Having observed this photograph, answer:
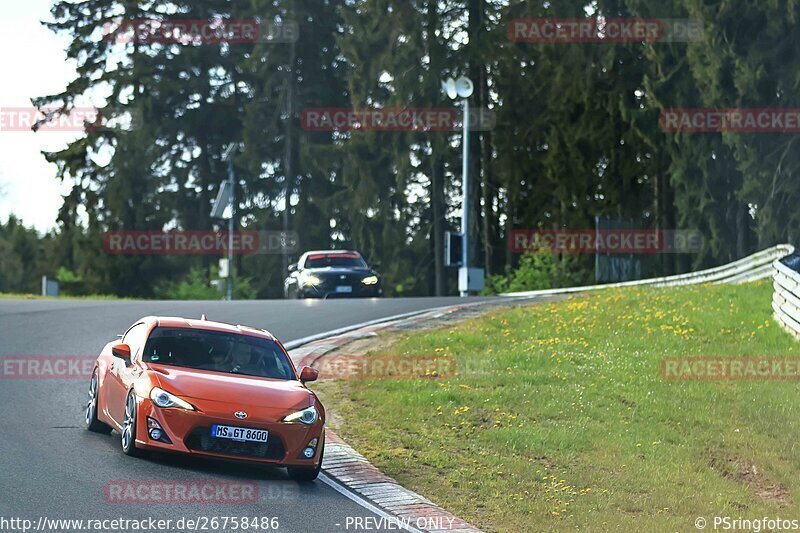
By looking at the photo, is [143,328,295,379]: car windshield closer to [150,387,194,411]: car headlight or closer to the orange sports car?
the orange sports car

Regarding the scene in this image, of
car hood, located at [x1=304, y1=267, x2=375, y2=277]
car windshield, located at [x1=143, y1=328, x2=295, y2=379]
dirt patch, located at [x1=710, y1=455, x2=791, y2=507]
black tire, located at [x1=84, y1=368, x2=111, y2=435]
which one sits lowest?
dirt patch, located at [x1=710, y1=455, x2=791, y2=507]

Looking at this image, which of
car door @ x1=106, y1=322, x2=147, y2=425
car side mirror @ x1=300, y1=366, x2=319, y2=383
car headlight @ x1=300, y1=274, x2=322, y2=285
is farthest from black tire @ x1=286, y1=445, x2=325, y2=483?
car headlight @ x1=300, y1=274, x2=322, y2=285

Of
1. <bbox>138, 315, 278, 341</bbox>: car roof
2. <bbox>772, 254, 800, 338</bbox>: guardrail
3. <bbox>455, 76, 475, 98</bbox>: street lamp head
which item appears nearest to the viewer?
<bbox>138, 315, 278, 341</bbox>: car roof

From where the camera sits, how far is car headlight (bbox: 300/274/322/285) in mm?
33412

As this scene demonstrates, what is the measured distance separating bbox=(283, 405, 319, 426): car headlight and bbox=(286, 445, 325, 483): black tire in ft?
1.12

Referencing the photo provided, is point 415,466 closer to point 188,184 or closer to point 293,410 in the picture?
point 293,410

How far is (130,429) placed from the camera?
1212 centimetres

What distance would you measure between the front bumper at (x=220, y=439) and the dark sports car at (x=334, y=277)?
21362 millimetres

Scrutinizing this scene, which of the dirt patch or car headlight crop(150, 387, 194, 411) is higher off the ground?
car headlight crop(150, 387, 194, 411)

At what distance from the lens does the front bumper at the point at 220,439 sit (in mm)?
11672

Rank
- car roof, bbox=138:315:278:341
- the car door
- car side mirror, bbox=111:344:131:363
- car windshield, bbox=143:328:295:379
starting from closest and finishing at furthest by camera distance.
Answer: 1. the car door
2. car side mirror, bbox=111:344:131:363
3. car windshield, bbox=143:328:295:379
4. car roof, bbox=138:315:278:341

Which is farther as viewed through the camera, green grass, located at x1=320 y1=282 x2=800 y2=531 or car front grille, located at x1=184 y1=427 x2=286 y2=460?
green grass, located at x1=320 y1=282 x2=800 y2=531

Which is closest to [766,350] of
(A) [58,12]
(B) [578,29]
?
(B) [578,29]

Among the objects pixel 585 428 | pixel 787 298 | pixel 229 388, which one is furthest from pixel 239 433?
pixel 787 298
